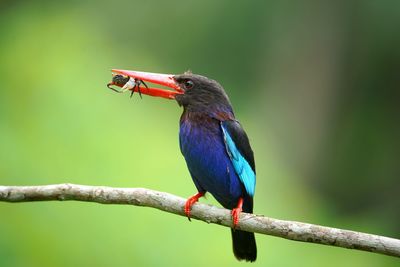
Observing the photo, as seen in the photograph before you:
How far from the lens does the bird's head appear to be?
15.7 ft

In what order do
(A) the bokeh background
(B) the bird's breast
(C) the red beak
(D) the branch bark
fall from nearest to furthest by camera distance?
(D) the branch bark → (B) the bird's breast → (C) the red beak → (A) the bokeh background

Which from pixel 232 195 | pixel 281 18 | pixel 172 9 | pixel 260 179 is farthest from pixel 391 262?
pixel 172 9

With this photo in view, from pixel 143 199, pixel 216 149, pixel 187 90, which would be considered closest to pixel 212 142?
pixel 216 149

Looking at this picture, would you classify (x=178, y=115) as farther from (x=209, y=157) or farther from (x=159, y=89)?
(x=209, y=157)

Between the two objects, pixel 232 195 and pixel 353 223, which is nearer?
pixel 232 195

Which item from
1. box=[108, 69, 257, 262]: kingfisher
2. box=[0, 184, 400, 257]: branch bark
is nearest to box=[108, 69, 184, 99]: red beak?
box=[108, 69, 257, 262]: kingfisher

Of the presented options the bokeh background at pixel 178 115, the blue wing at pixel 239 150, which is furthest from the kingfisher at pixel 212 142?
the bokeh background at pixel 178 115

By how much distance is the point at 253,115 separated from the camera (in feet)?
34.0

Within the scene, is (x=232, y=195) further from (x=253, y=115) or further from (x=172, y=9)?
(x=172, y=9)

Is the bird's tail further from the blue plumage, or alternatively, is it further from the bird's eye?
the bird's eye

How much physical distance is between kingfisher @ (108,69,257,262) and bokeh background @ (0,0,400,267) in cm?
161

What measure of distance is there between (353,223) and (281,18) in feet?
14.0

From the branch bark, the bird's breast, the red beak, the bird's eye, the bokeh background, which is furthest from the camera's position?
the bokeh background

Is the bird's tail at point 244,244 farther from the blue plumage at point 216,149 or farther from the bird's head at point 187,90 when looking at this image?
the bird's head at point 187,90
